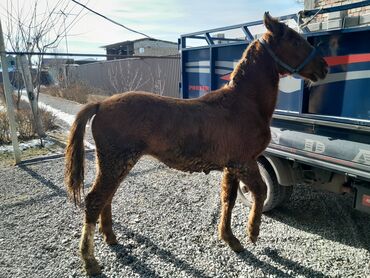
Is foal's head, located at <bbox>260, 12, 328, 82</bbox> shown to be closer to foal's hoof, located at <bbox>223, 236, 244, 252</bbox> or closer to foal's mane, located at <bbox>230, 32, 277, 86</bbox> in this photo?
foal's mane, located at <bbox>230, 32, 277, 86</bbox>

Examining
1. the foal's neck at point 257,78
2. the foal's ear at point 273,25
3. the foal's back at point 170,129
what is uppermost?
the foal's ear at point 273,25

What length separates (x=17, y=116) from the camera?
8320mm

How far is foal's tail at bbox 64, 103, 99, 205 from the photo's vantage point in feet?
8.80

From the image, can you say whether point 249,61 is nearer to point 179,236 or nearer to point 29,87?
point 179,236

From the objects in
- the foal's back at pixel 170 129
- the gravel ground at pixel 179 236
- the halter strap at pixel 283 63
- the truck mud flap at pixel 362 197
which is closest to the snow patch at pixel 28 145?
the gravel ground at pixel 179 236

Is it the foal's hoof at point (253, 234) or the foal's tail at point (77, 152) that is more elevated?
the foal's tail at point (77, 152)

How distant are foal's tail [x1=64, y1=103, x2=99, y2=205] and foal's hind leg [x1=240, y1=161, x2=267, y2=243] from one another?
1.52 metres

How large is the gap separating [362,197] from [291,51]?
151 cm

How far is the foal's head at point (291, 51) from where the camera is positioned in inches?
109

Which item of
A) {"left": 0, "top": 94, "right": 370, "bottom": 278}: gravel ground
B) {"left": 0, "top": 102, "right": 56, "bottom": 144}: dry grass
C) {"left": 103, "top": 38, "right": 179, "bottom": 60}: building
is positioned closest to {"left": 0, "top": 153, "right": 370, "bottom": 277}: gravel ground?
{"left": 0, "top": 94, "right": 370, "bottom": 278}: gravel ground

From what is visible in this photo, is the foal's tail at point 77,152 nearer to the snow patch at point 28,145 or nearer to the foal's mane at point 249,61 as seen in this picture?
the foal's mane at point 249,61

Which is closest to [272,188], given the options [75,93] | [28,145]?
[28,145]

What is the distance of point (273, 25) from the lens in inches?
108

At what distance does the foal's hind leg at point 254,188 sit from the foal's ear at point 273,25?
1.25 metres
